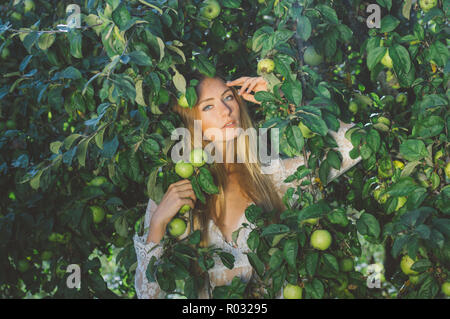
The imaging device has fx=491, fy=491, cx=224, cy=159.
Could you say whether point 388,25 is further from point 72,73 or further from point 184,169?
point 72,73

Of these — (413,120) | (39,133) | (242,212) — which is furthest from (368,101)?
(39,133)

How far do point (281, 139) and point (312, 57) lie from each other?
0.55 m

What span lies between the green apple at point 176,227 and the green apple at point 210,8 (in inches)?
29.2

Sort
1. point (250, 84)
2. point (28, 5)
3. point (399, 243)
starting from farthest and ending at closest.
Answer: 1. point (28, 5)
2. point (250, 84)
3. point (399, 243)

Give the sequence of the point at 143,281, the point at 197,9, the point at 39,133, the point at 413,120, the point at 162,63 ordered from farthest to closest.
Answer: the point at 39,133
the point at 143,281
the point at 197,9
the point at 413,120
the point at 162,63

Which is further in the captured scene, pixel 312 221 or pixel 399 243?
pixel 312 221

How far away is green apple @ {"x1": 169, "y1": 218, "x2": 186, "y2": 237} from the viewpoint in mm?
1740

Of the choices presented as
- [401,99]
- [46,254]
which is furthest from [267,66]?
[46,254]

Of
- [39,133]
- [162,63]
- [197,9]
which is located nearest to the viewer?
[162,63]

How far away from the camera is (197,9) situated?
1777 millimetres

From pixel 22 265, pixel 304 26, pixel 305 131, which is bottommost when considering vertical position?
pixel 22 265

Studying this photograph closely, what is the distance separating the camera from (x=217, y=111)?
1851 millimetres
